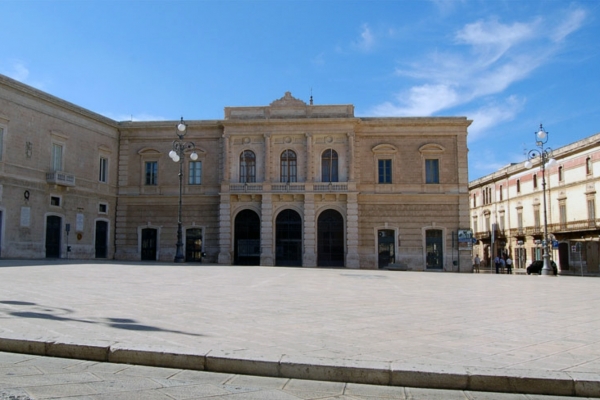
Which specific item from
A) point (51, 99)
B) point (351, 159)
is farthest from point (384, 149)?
point (51, 99)

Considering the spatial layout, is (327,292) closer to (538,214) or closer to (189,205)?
(189,205)

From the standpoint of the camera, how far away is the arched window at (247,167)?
35.2m

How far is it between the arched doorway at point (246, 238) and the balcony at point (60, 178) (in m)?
10.5

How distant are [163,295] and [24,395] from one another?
6.42 m

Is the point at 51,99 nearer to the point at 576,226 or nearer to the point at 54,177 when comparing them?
the point at 54,177

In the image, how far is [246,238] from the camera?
1382 inches

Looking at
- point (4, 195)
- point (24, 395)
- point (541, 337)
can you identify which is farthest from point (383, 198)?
point (24, 395)

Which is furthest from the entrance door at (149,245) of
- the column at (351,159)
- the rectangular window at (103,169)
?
the column at (351,159)

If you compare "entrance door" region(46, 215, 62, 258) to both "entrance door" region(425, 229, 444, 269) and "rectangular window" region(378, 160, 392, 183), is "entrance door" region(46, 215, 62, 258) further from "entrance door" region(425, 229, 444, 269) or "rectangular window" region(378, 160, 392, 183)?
"entrance door" region(425, 229, 444, 269)

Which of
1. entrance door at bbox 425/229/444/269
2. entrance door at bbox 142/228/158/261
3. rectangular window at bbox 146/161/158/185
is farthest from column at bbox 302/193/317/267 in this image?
rectangular window at bbox 146/161/158/185

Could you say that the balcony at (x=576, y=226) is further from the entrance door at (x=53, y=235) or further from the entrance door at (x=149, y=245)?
the entrance door at (x=53, y=235)

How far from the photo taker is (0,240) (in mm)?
26422

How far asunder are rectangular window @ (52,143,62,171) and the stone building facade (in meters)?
2.51

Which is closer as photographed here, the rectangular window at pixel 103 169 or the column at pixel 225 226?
the column at pixel 225 226
